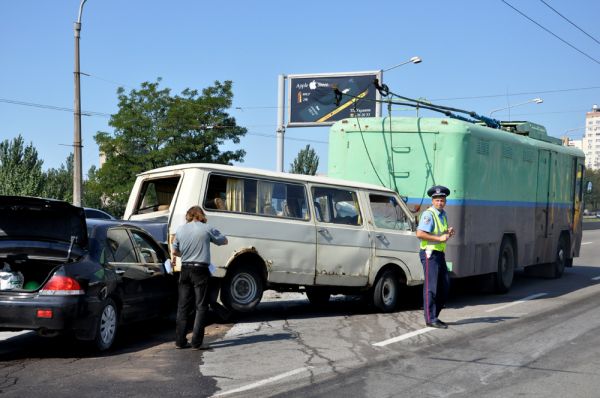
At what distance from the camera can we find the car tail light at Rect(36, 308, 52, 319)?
699 cm

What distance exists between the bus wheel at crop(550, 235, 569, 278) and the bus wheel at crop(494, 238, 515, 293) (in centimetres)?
307

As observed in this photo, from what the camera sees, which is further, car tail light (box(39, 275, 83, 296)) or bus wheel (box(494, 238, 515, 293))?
bus wheel (box(494, 238, 515, 293))

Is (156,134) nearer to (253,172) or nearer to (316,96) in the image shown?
(316,96)

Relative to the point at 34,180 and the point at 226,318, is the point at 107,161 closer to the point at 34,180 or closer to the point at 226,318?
the point at 34,180

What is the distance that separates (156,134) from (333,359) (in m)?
35.1

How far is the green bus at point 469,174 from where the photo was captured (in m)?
11.8

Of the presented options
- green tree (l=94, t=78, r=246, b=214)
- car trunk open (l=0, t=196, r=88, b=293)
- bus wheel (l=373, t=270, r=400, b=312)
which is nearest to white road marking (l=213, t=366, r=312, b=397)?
car trunk open (l=0, t=196, r=88, b=293)

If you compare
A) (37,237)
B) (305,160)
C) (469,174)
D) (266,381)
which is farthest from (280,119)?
(305,160)

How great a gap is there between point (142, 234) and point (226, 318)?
173 centimetres

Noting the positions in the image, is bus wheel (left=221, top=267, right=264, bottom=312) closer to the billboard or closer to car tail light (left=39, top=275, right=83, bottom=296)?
car tail light (left=39, top=275, right=83, bottom=296)

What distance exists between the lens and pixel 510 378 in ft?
22.2

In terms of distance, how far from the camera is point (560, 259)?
16797mm

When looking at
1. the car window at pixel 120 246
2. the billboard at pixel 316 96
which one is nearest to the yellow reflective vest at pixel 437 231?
the car window at pixel 120 246

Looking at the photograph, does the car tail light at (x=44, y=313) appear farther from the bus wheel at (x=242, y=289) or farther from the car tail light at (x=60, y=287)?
the bus wheel at (x=242, y=289)
